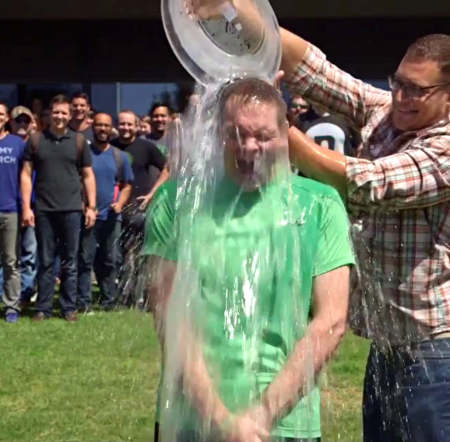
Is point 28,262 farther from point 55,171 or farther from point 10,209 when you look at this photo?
point 55,171

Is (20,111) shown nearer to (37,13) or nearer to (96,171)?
(96,171)

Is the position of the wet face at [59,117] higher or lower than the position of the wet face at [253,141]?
higher

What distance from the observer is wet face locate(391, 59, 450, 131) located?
9.44 ft

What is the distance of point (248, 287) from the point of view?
2594 millimetres

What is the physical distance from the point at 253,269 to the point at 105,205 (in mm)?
7077

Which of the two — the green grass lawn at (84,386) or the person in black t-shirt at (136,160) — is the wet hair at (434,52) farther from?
the person in black t-shirt at (136,160)

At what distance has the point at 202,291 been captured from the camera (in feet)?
8.62

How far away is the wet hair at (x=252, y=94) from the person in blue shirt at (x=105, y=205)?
6904 millimetres

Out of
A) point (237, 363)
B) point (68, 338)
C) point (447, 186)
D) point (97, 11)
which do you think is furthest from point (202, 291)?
point (97, 11)

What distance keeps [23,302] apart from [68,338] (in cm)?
207

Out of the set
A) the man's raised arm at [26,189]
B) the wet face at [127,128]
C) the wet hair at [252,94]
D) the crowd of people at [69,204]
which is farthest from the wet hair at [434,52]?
the wet face at [127,128]

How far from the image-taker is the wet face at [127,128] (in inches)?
392

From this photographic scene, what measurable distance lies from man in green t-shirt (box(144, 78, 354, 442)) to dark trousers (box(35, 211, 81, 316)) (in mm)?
6396

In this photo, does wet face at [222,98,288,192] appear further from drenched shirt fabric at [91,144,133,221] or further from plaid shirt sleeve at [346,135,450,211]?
drenched shirt fabric at [91,144,133,221]
